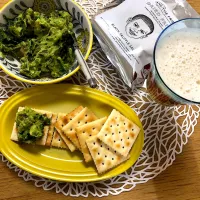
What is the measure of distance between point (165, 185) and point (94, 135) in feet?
0.84

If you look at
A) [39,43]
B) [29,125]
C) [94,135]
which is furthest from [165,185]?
[39,43]

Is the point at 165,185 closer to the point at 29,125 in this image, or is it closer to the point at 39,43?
the point at 29,125

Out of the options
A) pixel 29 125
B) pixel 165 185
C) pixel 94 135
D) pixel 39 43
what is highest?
pixel 39 43

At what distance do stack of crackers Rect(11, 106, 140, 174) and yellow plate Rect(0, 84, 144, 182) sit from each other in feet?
0.07

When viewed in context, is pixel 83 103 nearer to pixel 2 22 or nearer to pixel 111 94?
pixel 111 94

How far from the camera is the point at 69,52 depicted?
105cm

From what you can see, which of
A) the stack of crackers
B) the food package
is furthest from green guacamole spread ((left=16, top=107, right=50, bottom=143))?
the food package

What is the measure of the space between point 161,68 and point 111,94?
21 cm

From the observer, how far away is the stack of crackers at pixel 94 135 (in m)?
1.02

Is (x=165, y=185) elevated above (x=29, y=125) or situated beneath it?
situated beneath

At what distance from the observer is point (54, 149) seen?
105 cm

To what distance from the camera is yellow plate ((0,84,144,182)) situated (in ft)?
3.33

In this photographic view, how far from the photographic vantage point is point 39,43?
1048 millimetres

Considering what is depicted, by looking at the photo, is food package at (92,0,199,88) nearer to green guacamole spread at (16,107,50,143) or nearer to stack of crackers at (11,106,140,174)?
stack of crackers at (11,106,140,174)
